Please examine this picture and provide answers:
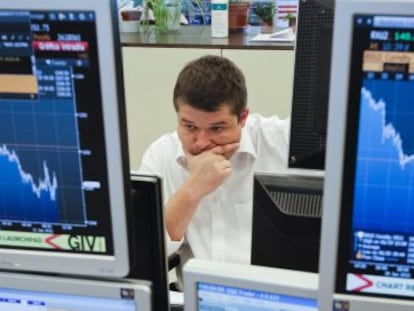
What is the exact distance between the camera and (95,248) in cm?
77

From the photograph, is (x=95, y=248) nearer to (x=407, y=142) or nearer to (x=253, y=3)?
(x=407, y=142)

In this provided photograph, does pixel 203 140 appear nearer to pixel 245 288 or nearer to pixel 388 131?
pixel 245 288

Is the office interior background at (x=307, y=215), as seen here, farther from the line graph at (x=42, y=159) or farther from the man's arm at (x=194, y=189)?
the man's arm at (x=194, y=189)

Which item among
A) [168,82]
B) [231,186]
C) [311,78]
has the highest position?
[311,78]

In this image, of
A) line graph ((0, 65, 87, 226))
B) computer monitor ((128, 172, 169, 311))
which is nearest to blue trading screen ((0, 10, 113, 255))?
line graph ((0, 65, 87, 226))

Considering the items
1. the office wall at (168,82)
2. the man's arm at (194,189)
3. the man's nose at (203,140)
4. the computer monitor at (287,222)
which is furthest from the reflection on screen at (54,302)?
the office wall at (168,82)

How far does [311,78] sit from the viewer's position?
986 mm

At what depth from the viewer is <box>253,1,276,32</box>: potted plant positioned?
11.7ft

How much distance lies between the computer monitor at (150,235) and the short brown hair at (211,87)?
2.40 feet

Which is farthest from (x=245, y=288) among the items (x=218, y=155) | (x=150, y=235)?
(x=218, y=155)

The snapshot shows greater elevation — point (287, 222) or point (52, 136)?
point (52, 136)

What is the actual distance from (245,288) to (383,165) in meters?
0.25

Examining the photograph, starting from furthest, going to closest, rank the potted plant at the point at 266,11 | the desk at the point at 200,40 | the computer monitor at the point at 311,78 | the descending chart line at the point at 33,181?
the potted plant at the point at 266,11 → the desk at the point at 200,40 → the computer monitor at the point at 311,78 → the descending chart line at the point at 33,181

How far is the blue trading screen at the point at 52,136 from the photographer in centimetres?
69
